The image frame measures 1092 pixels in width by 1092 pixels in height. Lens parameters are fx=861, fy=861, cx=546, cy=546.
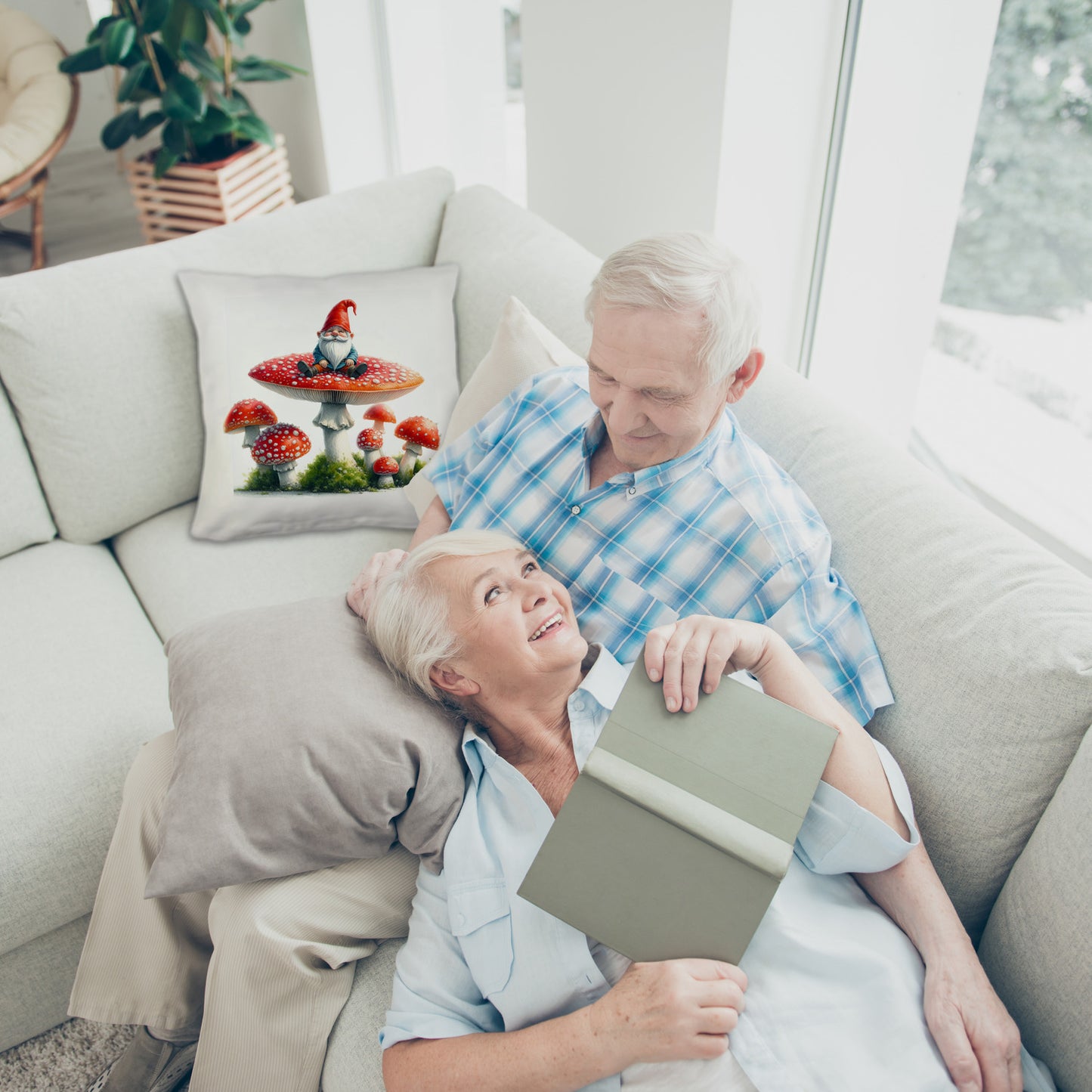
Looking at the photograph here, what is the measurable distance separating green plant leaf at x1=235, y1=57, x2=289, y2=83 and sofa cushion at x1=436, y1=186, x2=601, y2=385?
4.62ft

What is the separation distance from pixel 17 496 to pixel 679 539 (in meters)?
1.29

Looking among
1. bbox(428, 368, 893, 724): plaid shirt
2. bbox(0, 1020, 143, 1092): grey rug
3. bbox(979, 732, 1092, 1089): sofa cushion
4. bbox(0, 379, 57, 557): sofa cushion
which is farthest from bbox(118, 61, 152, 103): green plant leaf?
bbox(979, 732, 1092, 1089): sofa cushion

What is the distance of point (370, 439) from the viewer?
1658 millimetres

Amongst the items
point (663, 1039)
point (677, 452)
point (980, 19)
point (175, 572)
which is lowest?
point (175, 572)

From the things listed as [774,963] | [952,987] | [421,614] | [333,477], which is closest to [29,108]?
[333,477]

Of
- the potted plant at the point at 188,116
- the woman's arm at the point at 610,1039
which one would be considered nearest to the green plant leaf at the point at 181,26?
the potted plant at the point at 188,116

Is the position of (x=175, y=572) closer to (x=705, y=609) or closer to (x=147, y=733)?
(x=147, y=733)

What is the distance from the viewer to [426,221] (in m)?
1.99

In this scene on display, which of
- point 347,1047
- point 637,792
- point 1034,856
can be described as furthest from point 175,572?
point 1034,856

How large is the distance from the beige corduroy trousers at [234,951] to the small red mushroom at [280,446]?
595 millimetres

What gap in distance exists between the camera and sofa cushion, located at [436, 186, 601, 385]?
166 centimetres

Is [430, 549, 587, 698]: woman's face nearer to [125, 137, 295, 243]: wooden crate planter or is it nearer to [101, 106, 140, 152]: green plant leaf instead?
[125, 137, 295, 243]: wooden crate planter

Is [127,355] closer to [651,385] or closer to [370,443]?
[370,443]

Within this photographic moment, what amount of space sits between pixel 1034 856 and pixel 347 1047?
810mm
